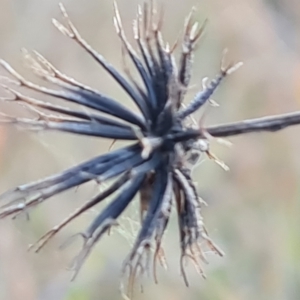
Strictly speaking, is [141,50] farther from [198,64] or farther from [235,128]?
[198,64]

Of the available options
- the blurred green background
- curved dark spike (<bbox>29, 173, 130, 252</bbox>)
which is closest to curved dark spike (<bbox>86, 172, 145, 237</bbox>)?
curved dark spike (<bbox>29, 173, 130, 252</bbox>)

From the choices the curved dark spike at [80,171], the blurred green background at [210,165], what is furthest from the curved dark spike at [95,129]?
the blurred green background at [210,165]

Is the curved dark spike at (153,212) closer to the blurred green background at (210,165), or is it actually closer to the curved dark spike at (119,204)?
the curved dark spike at (119,204)

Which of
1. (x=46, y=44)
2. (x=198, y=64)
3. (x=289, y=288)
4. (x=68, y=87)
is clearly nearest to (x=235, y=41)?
(x=198, y=64)

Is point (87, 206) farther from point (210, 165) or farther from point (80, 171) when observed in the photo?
point (210, 165)

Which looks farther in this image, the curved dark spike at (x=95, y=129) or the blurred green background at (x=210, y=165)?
the blurred green background at (x=210, y=165)

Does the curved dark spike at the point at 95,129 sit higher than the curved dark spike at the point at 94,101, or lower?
lower

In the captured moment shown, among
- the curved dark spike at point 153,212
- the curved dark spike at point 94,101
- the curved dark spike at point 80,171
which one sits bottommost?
the curved dark spike at point 153,212

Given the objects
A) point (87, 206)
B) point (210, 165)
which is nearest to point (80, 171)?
point (87, 206)

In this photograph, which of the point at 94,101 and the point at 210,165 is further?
the point at 210,165
